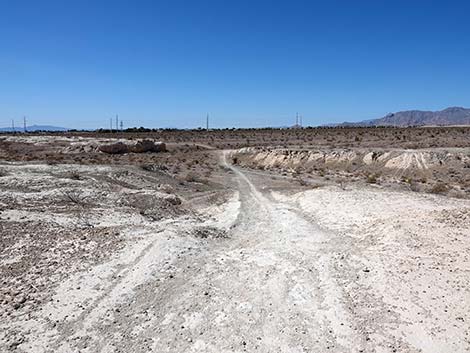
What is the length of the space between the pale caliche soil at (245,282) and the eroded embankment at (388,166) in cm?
922

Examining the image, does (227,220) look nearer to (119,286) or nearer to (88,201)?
(88,201)

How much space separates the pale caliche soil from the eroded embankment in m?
9.22

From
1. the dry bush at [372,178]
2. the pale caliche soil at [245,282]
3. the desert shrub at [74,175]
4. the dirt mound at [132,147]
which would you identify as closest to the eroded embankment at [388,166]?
the dry bush at [372,178]

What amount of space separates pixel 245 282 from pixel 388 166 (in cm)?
2404

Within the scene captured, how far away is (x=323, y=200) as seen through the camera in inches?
807

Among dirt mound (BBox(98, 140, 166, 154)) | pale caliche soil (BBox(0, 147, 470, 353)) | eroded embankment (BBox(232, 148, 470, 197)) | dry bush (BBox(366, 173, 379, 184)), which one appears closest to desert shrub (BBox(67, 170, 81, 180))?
pale caliche soil (BBox(0, 147, 470, 353))

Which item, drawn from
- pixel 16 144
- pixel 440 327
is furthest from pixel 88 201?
pixel 16 144

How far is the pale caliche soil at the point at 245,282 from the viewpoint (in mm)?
8391

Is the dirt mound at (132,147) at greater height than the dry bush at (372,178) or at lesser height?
greater

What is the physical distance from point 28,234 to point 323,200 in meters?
12.7

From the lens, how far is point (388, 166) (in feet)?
105

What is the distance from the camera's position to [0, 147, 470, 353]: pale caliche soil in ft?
27.5

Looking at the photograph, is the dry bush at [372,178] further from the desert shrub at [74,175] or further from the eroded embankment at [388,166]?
the desert shrub at [74,175]

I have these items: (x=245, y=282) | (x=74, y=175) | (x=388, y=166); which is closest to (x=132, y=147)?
(x=74, y=175)
